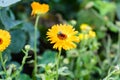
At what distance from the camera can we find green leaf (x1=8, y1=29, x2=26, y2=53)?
47.5 inches

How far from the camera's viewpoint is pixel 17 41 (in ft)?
4.00

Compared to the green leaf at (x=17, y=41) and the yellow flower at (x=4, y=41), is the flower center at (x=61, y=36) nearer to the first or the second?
the yellow flower at (x=4, y=41)

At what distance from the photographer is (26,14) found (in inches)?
66.5

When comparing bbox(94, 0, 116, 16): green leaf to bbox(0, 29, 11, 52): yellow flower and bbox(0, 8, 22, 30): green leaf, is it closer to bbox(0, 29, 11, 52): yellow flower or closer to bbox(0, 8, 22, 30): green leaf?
bbox(0, 8, 22, 30): green leaf

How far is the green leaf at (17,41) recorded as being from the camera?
1.21m

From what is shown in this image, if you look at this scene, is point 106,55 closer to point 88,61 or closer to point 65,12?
point 88,61

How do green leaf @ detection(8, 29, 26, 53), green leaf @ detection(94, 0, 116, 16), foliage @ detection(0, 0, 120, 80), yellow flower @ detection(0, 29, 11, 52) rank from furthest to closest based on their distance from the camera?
green leaf @ detection(94, 0, 116, 16) < green leaf @ detection(8, 29, 26, 53) < foliage @ detection(0, 0, 120, 80) < yellow flower @ detection(0, 29, 11, 52)

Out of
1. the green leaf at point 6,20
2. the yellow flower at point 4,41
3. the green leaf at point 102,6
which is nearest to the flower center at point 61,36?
the yellow flower at point 4,41

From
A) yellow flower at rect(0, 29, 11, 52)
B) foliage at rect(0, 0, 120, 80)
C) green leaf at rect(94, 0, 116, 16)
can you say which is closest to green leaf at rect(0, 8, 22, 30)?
foliage at rect(0, 0, 120, 80)

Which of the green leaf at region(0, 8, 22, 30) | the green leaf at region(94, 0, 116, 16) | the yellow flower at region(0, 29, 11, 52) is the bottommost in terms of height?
the yellow flower at region(0, 29, 11, 52)

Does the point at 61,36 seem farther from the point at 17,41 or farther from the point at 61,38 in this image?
the point at 17,41

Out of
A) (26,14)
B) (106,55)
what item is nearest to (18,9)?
(26,14)

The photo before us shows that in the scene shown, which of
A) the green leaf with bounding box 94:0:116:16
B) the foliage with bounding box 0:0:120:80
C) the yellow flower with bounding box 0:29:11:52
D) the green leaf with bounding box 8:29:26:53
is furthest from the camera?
the green leaf with bounding box 94:0:116:16

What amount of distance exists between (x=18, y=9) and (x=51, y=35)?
2.76ft
